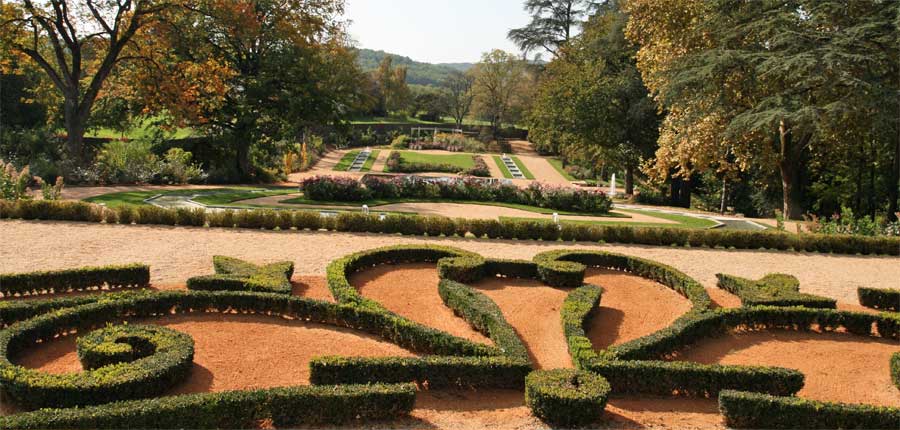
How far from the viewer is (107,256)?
38.5ft

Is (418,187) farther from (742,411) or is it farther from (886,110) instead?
(742,411)

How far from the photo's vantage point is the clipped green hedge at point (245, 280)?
9.35 m

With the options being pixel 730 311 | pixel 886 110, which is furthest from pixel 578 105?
pixel 730 311

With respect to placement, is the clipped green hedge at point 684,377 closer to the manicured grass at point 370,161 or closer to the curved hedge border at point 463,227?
the curved hedge border at point 463,227

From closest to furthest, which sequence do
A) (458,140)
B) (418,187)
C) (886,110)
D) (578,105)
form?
(886,110), (418,187), (578,105), (458,140)

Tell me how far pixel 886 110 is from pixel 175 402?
1956cm

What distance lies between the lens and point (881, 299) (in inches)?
435

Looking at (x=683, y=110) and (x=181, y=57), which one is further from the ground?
(x=181, y=57)

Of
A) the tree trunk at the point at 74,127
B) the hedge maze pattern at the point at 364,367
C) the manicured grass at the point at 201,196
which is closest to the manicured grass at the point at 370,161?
the manicured grass at the point at 201,196

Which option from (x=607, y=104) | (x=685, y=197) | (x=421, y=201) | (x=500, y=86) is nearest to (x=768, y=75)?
(x=607, y=104)

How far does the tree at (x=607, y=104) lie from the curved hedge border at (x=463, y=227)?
522 inches

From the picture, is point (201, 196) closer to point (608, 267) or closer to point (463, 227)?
point (463, 227)

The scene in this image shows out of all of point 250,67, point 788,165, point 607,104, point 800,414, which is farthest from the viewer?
point 607,104

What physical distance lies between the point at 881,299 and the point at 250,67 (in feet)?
77.5
